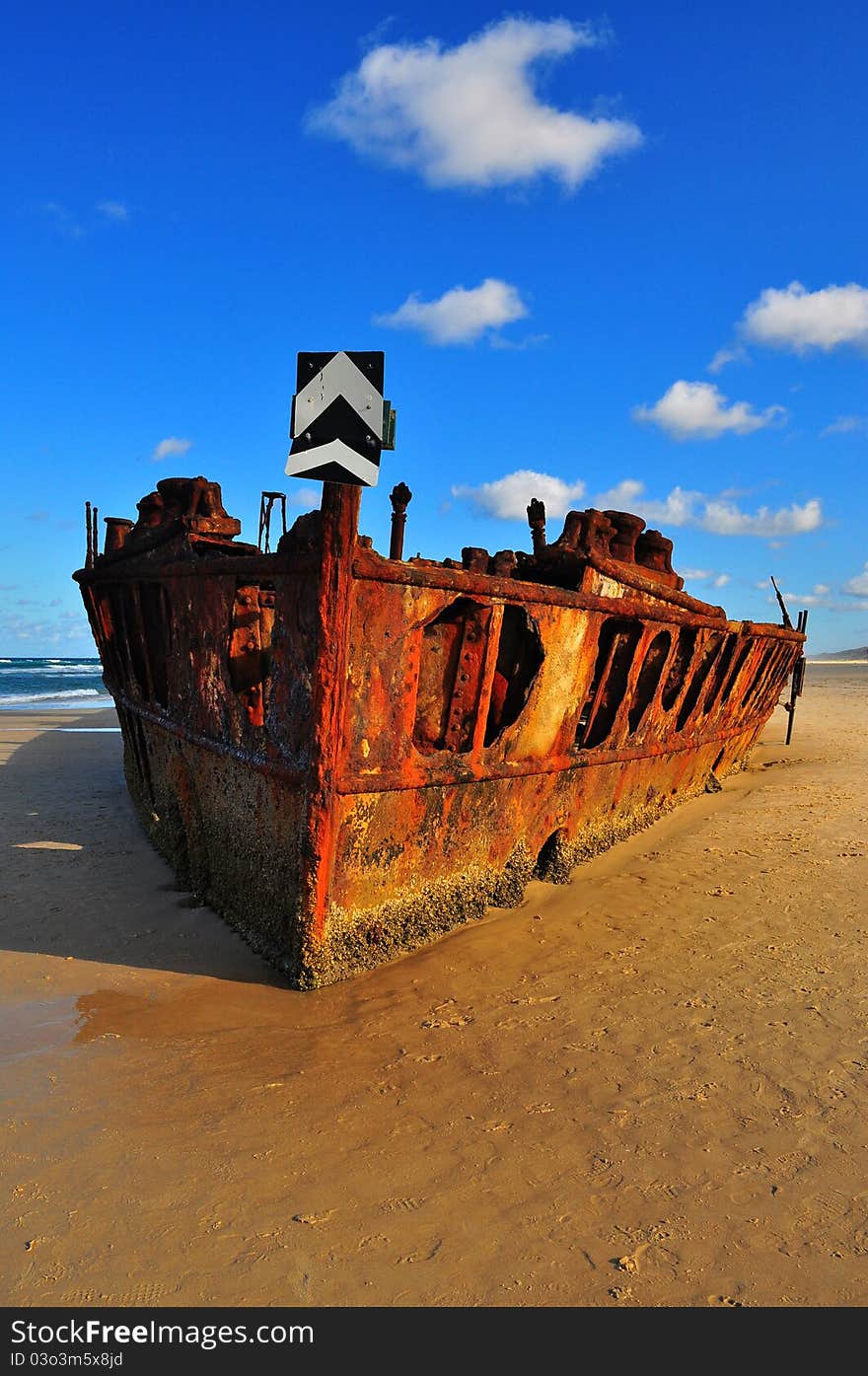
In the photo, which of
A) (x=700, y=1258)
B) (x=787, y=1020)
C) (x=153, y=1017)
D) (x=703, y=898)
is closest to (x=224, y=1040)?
(x=153, y=1017)

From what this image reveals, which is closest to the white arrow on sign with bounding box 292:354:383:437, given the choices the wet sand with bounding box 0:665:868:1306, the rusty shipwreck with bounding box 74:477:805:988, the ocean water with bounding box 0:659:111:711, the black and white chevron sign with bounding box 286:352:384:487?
the black and white chevron sign with bounding box 286:352:384:487

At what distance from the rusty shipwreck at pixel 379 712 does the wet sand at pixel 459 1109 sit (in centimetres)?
32

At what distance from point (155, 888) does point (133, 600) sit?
2.26 m

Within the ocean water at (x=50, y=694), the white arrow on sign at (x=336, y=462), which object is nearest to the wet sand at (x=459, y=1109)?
the white arrow on sign at (x=336, y=462)

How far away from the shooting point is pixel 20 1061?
3.35 m

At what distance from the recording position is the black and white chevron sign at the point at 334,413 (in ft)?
11.1

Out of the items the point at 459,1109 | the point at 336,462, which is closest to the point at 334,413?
the point at 336,462

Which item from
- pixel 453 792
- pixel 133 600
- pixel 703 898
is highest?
pixel 133 600

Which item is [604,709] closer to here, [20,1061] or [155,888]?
[155,888]

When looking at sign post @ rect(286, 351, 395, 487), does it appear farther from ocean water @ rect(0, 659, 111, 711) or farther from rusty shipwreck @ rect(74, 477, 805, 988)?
ocean water @ rect(0, 659, 111, 711)

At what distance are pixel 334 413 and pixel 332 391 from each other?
0.09 metres

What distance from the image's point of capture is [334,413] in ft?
11.2

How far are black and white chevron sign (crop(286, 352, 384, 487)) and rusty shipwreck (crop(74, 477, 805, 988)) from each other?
0.64 ft

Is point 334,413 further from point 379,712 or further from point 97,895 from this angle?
point 97,895
